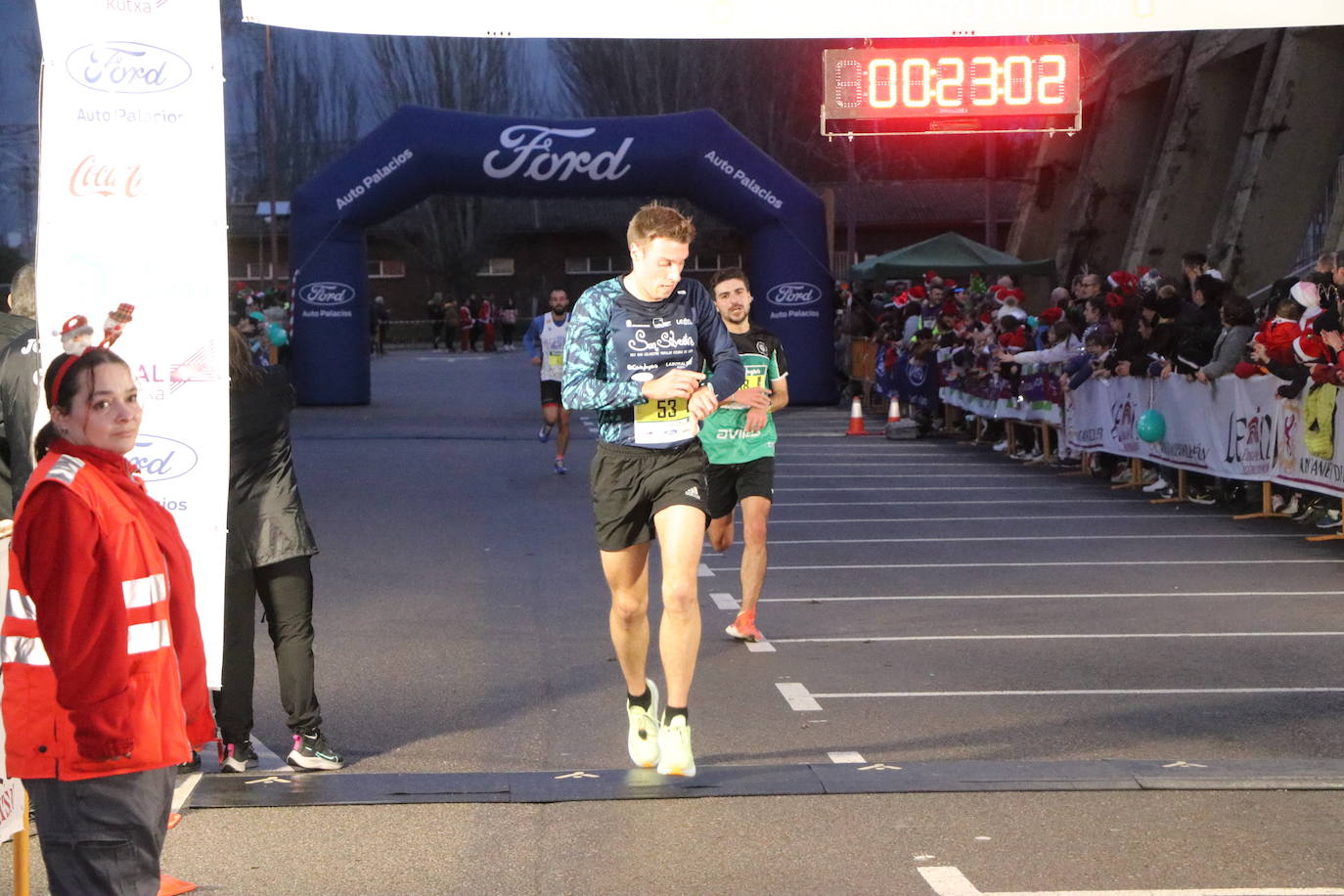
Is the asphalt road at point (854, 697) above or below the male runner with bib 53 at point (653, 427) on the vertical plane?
below

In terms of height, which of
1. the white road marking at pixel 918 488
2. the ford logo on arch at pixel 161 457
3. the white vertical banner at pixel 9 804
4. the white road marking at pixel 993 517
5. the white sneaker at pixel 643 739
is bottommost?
the white road marking at pixel 993 517

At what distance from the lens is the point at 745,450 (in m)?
9.72

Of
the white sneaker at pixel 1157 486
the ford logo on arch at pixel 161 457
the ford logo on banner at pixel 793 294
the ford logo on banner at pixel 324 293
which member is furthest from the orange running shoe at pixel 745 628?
the ford logo on banner at pixel 324 293

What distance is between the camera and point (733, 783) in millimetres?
6617

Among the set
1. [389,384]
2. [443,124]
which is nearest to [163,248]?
[443,124]

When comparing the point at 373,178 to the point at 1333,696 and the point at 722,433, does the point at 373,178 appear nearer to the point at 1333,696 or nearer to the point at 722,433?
the point at 722,433

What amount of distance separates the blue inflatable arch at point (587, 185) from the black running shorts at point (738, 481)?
18.1 metres

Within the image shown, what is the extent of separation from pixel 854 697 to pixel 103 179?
4.04 metres

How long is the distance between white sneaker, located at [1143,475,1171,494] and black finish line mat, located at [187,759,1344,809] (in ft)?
34.3

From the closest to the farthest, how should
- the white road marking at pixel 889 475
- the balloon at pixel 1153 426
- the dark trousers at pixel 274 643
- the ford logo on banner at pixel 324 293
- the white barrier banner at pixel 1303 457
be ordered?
the dark trousers at pixel 274 643, the white barrier banner at pixel 1303 457, the balloon at pixel 1153 426, the white road marking at pixel 889 475, the ford logo on banner at pixel 324 293

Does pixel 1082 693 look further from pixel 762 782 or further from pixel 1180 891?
pixel 1180 891

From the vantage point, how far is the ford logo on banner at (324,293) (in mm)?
29609

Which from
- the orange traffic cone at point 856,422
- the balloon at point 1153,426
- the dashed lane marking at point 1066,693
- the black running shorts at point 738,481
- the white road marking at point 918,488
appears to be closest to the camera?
the dashed lane marking at point 1066,693

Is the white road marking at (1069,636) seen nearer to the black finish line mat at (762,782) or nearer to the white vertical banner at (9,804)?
the black finish line mat at (762,782)
